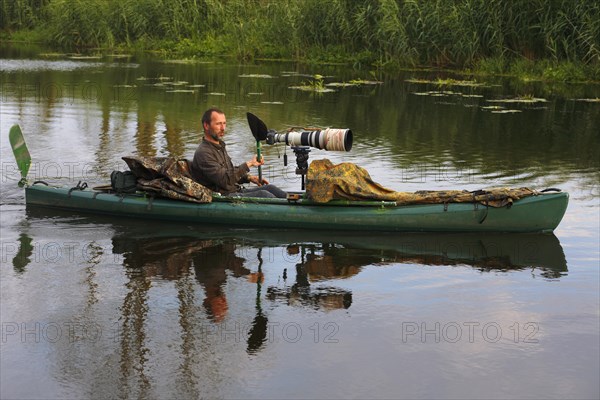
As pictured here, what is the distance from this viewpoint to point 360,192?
947 cm

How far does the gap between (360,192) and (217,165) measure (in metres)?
1.40

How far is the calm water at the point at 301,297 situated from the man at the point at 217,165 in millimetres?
421

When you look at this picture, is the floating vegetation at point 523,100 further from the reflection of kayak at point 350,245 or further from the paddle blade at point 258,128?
the paddle blade at point 258,128

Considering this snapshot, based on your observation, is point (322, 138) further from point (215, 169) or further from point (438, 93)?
point (438, 93)

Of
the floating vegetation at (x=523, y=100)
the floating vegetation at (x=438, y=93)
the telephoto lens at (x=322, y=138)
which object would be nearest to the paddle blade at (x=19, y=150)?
the telephoto lens at (x=322, y=138)

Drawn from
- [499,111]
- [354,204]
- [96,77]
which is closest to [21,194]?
[354,204]

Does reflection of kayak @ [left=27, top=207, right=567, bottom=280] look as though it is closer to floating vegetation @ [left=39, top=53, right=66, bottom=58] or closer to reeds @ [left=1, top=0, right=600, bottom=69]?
reeds @ [left=1, top=0, right=600, bottom=69]

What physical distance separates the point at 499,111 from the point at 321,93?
14.0 feet

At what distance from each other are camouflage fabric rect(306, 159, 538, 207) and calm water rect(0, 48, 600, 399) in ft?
1.22

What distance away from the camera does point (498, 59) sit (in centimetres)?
2366

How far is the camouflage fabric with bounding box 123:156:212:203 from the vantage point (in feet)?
31.5

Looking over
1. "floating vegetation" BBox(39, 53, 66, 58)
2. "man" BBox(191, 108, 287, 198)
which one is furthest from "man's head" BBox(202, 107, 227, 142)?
"floating vegetation" BBox(39, 53, 66, 58)

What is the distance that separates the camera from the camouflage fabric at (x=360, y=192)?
9.30 meters

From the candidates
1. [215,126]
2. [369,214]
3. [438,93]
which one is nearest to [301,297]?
[369,214]
